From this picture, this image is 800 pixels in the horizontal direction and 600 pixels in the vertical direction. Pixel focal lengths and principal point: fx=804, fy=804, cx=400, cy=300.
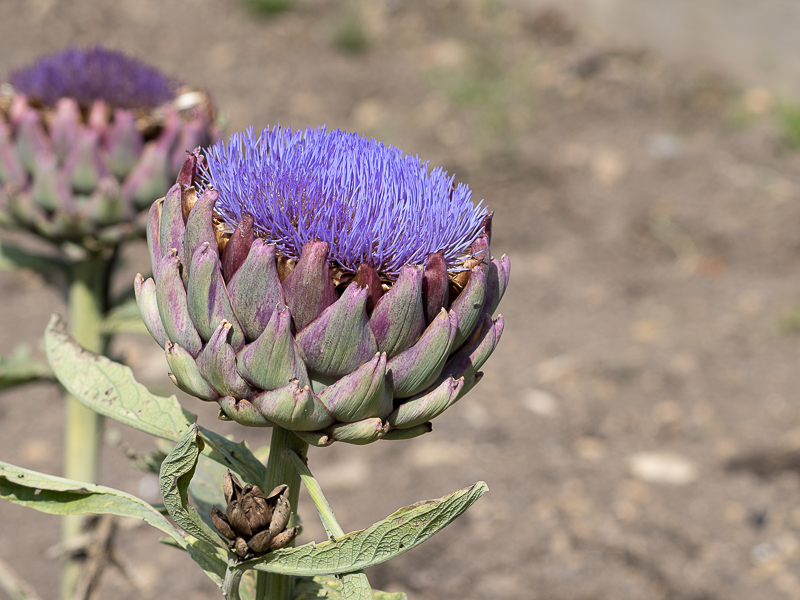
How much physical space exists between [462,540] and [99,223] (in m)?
1.06

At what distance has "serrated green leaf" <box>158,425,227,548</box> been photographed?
2.02ft

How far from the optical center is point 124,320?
4.31ft

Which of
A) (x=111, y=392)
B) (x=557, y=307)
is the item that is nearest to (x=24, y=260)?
(x=111, y=392)

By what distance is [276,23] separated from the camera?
394 centimetres

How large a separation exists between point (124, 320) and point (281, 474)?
2.29ft

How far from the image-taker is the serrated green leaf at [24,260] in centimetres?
133

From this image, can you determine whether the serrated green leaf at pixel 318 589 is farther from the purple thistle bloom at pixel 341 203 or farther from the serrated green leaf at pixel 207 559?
the purple thistle bloom at pixel 341 203

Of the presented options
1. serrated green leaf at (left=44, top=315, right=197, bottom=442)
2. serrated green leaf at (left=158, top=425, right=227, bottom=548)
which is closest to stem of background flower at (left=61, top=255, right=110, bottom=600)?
serrated green leaf at (left=44, top=315, right=197, bottom=442)

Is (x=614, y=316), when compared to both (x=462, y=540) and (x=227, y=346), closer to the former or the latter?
(x=462, y=540)

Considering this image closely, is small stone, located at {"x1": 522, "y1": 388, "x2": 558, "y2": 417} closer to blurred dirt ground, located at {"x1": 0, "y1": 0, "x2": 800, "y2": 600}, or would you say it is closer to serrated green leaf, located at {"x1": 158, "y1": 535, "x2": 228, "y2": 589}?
blurred dirt ground, located at {"x1": 0, "y1": 0, "x2": 800, "y2": 600}

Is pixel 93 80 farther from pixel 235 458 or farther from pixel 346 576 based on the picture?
pixel 346 576

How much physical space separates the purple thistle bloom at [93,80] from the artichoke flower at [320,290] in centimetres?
62

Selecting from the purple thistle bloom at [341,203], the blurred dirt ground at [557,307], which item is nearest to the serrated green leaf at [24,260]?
the blurred dirt ground at [557,307]

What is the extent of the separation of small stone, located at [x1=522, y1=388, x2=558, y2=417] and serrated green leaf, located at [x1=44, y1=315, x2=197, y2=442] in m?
1.51
